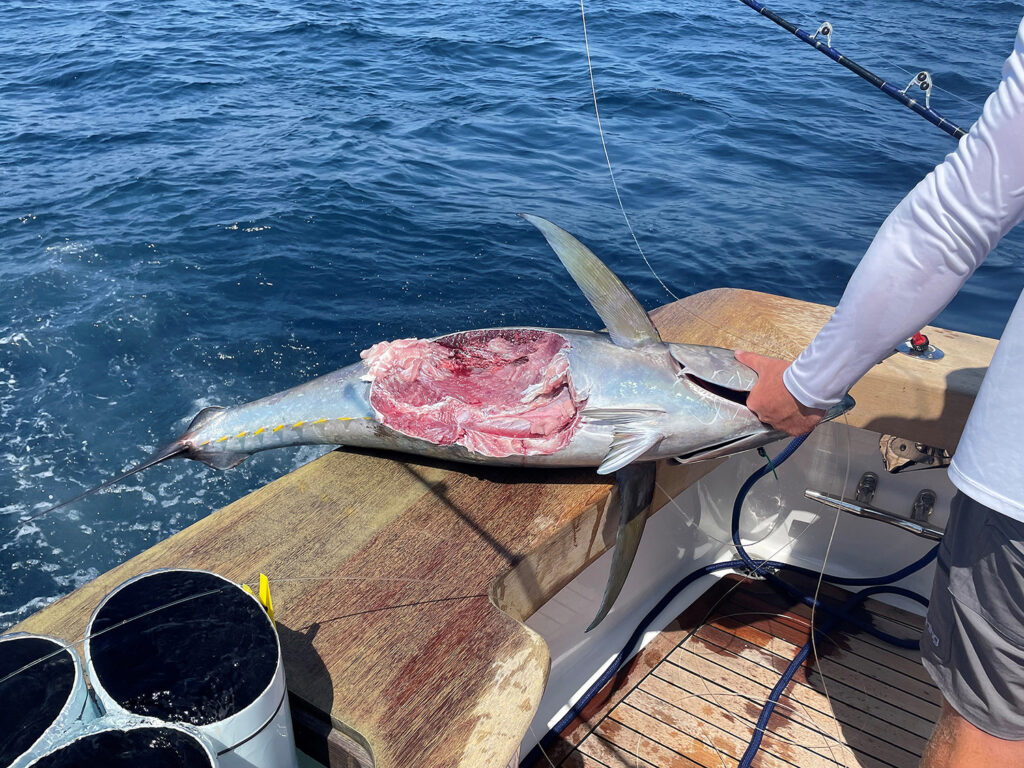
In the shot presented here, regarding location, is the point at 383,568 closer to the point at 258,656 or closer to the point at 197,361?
the point at 258,656

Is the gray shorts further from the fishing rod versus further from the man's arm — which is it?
the fishing rod

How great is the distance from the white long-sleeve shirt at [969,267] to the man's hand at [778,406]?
339mm

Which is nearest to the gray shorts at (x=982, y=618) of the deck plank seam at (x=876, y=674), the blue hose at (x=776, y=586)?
the blue hose at (x=776, y=586)

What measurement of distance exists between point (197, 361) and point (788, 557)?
4.04 metres

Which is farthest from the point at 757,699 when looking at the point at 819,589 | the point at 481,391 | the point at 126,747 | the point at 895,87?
the point at 895,87

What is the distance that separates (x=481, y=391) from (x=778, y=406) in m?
1.07

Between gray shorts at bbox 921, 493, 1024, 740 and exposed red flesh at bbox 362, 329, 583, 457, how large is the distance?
3.61ft

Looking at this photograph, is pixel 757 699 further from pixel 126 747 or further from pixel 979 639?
pixel 126 747

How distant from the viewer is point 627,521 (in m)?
2.29

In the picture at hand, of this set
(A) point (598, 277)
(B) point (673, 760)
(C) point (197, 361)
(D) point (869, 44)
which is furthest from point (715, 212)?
(D) point (869, 44)

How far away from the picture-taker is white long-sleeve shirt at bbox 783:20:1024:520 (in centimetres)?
131

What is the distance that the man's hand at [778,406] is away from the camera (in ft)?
6.54

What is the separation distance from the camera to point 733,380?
92.7 inches

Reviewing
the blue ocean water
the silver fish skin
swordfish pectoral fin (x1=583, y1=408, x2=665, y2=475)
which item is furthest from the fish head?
the blue ocean water
